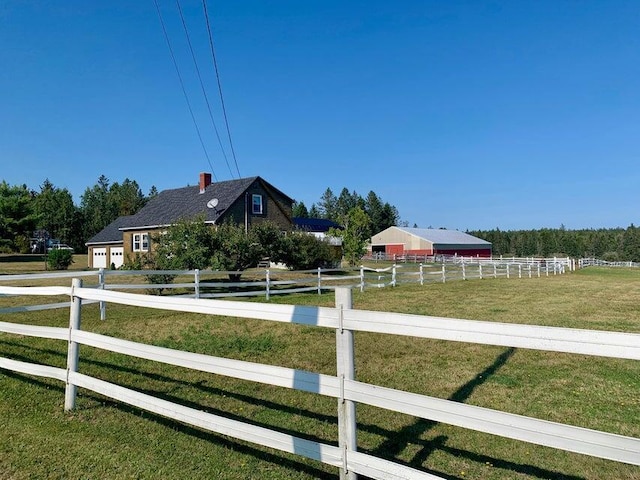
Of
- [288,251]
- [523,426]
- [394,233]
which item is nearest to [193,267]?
[288,251]

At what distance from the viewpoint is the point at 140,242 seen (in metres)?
37.3

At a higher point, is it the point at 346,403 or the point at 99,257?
the point at 99,257

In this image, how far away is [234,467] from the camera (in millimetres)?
3646

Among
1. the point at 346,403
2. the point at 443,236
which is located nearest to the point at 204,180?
the point at 346,403

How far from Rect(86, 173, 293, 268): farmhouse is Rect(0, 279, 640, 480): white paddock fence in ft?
92.2

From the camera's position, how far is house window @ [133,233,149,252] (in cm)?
3666

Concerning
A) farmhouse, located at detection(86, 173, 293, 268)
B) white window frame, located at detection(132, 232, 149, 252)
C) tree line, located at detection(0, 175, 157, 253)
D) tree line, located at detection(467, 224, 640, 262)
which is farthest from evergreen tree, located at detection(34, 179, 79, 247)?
tree line, located at detection(467, 224, 640, 262)

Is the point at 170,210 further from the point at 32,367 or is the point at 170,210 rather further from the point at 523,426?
the point at 523,426

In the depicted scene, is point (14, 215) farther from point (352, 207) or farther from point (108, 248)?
point (352, 207)

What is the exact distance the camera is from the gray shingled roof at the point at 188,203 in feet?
108

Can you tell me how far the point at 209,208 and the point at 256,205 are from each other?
360 centimetres

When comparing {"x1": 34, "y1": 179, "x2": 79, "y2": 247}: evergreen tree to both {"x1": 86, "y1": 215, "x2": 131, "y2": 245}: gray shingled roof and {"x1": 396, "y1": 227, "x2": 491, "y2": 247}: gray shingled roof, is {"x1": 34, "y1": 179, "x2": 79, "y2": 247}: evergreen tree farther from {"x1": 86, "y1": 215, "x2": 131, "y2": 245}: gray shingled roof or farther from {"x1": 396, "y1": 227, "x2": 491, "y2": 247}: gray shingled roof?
{"x1": 396, "y1": 227, "x2": 491, "y2": 247}: gray shingled roof

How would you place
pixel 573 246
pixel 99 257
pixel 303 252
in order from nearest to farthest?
pixel 303 252 < pixel 99 257 < pixel 573 246

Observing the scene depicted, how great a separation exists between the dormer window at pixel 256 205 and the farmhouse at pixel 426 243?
38455 mm
